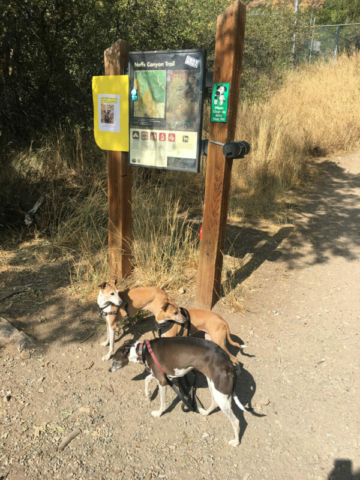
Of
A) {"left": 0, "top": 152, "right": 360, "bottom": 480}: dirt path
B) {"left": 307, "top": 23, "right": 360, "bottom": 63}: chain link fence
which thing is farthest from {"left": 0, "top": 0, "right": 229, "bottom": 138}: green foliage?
{"left": 307, "top": 23, "right": 360, "bottom": 63}: chain link fence

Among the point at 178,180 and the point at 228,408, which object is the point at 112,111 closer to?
the point at 228,408

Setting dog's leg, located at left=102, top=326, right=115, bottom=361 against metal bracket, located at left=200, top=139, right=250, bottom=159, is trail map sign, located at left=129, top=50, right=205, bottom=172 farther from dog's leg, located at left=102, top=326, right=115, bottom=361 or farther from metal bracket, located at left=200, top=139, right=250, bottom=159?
dog's leg, located at left=102, top=326, right=115, bottom=361

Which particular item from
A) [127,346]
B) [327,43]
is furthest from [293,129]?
[327,43]

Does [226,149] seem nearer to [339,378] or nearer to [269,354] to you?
[269,354]

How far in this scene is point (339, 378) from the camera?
10.4 feet

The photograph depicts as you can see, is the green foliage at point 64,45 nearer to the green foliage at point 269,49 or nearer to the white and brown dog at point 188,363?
the green foliage at point 269,49

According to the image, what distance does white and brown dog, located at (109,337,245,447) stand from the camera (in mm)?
2502

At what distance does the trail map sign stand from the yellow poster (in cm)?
8

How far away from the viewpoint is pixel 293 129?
9.61 meters

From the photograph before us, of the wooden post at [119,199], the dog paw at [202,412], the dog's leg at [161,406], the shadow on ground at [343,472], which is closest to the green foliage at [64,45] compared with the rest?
the wooden post at [119,199]

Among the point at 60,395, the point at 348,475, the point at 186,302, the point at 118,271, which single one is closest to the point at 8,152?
the point at 118,271

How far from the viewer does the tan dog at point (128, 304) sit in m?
3.17

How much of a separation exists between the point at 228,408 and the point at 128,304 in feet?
4.36

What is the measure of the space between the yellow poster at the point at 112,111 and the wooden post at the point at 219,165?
97 centimetres
